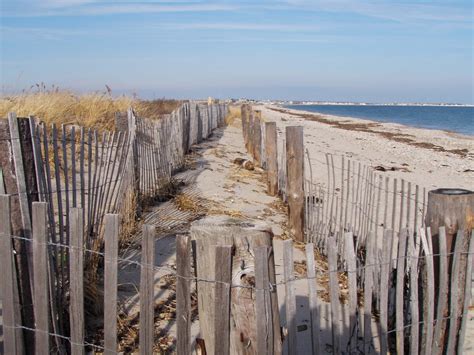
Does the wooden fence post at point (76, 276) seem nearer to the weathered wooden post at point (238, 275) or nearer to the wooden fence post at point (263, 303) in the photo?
the weathered wooden post at point (238, 275)

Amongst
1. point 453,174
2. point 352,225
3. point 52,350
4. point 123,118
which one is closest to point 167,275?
point 52,350

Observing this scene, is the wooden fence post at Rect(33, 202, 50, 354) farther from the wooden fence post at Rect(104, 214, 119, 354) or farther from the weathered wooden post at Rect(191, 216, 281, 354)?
the weathered wooden post at Rect(191, 216, 281, 354)

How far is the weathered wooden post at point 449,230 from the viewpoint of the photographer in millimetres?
2973

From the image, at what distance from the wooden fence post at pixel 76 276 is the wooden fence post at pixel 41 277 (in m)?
0.15

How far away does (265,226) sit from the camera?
2.64m

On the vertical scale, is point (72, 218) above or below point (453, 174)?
above

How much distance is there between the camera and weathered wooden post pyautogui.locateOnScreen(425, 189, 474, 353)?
2973mm

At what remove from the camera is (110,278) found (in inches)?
104

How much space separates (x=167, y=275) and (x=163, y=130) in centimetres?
439

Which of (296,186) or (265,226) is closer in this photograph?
(265,226)

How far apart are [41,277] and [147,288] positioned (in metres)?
0.64

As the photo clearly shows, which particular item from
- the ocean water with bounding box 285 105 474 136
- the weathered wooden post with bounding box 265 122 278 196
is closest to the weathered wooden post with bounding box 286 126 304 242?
the weathered wooden post with bounding box 265 122 278 196

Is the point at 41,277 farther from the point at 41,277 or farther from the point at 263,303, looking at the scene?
the point at 263,303

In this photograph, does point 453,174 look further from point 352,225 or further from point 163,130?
point 352,225
